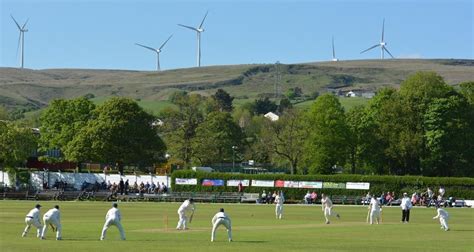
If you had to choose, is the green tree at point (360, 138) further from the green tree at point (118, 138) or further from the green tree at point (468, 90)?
the green tree at point (118, 138)

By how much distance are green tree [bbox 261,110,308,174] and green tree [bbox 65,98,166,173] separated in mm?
17311

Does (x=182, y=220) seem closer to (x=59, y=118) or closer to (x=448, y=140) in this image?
(x=448, y=140)

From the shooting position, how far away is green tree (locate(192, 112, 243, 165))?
14238cm

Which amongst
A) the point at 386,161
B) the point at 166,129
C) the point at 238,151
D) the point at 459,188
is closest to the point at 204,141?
the point at 166,129

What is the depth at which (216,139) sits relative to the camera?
148 meters

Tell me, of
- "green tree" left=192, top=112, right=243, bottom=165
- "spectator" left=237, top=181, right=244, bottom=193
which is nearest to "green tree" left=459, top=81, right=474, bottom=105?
"green tree" left=192, top=112, right=243, bottom=165

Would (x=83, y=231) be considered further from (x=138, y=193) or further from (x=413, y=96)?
(x=413, y=96)

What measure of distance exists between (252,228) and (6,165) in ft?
244

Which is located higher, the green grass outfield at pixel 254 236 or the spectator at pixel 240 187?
the spectator at pixel 240 187

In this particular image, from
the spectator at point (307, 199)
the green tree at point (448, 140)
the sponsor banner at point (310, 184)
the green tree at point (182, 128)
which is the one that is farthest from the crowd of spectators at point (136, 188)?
the green tree at point (182, 128)

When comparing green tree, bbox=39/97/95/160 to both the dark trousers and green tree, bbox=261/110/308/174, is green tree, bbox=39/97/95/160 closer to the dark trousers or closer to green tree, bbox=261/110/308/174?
green tree, bbox=261/110/308/174

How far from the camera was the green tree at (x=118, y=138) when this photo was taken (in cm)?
12062

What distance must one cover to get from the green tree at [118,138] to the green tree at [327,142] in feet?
70.3

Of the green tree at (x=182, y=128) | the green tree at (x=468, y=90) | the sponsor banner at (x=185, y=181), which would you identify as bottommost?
the sponsor banner at (x=185, y=181)
